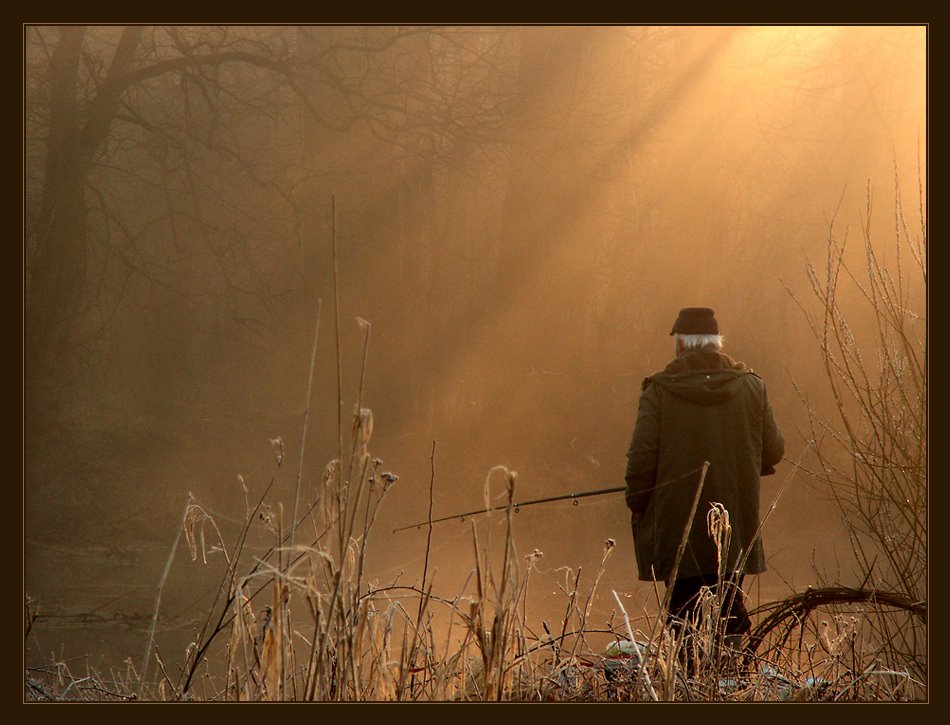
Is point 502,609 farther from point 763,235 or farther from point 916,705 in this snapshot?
point 763,235

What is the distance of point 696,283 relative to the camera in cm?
375

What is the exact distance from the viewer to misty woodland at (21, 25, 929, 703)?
3.55 m

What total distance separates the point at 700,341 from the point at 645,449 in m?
0.34

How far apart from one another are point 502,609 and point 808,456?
8.05ft

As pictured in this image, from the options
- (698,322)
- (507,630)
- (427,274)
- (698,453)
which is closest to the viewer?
(507,630)

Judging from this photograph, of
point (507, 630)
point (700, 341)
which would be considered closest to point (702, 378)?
point (700, 341)

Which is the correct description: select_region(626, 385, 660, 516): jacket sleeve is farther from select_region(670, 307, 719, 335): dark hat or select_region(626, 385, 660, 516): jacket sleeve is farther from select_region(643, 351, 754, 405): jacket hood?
select_region(670, 307, 719, 335): dark hat

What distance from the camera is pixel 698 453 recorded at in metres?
2.79

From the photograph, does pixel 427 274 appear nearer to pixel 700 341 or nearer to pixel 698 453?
pixel 700 341

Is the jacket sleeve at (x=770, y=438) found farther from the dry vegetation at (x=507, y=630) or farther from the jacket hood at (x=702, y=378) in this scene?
the dry vegetation at (x=507, y=630)

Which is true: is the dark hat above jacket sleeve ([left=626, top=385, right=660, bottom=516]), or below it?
above

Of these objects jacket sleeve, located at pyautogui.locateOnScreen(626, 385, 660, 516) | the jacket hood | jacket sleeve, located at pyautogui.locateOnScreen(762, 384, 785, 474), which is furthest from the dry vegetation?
jacket sleeve, located at pyautogui.locateOnScreen(626, 385, 660, 516)

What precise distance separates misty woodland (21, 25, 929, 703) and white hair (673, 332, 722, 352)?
0.56 m

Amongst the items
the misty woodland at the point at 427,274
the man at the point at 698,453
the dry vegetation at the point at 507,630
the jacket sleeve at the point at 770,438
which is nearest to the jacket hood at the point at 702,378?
the man at the point at 698,453
